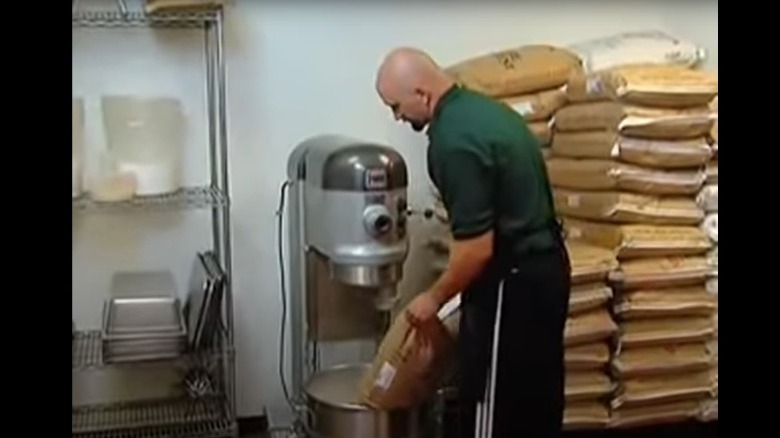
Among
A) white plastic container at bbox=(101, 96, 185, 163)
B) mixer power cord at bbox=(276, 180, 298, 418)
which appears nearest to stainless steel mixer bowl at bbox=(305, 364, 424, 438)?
mixer power cord at bbox=(276, 180, 298, 418)

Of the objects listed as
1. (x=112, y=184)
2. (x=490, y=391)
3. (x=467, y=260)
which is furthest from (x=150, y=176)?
(x=490, y=391)

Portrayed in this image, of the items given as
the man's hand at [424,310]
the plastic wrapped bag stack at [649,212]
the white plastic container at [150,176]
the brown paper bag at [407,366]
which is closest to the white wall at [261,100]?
the white plastic container at [150,176]

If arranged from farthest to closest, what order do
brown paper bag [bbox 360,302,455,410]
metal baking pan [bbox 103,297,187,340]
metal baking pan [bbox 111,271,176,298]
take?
metal baking pan [bbox 111,271,176,298] < metal baking pan [bbox 103,297,187,340] < brown paper bag [bbox 360,302,455,410]

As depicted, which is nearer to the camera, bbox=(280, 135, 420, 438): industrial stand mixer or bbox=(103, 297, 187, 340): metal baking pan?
bbox=(280, 135, 420, 438): industrial stand mixer

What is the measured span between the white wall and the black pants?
1079 millimetres

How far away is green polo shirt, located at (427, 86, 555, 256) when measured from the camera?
231 centimetres

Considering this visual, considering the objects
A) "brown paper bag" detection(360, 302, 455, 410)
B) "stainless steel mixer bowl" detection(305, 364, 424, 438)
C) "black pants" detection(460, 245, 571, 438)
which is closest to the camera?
"black pants" detection(460, 245, 571, 438)

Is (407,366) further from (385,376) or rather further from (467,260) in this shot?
(467,260)

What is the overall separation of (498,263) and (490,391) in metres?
0.34

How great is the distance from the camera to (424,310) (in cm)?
249

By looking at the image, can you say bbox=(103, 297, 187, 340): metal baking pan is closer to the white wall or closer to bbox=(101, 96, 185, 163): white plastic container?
the white wall

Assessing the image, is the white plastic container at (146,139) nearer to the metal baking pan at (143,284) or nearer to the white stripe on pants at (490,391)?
the metal baking pan at (143,284)
